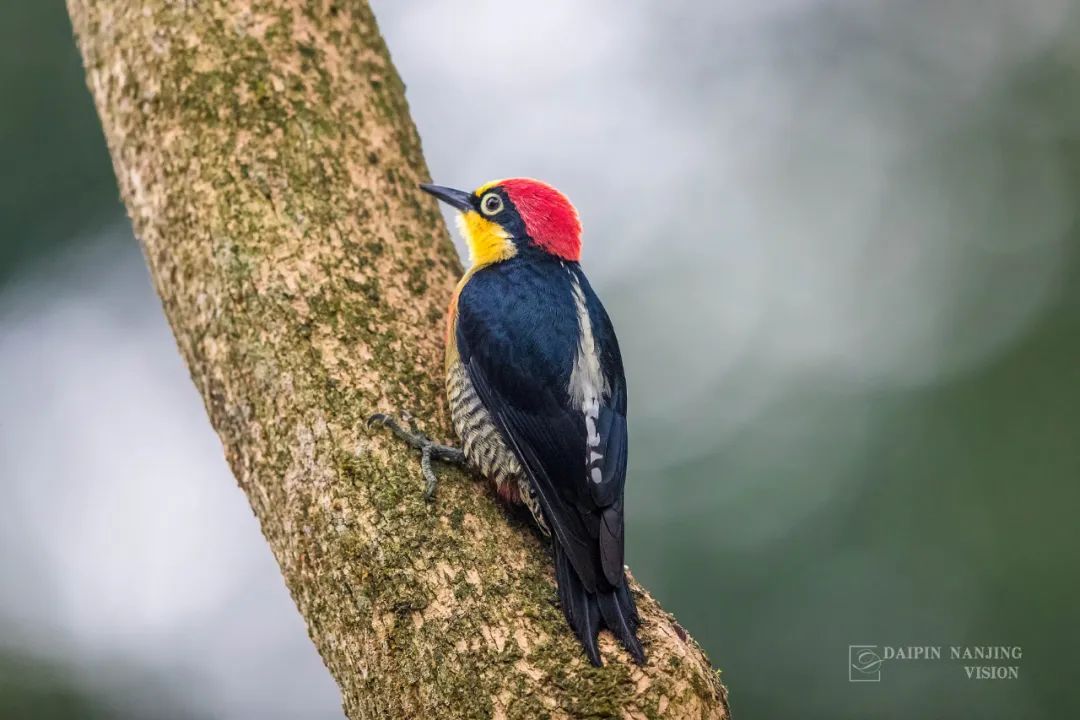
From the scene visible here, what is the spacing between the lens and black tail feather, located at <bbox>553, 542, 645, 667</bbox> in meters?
2.80

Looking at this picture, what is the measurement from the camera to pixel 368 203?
3.89 metres

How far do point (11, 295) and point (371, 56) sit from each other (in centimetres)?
401

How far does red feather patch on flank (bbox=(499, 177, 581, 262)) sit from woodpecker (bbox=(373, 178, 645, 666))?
7 cm

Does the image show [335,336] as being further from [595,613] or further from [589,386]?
[595,613]

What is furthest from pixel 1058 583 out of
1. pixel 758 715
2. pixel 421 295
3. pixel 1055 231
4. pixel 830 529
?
pixel 421 295

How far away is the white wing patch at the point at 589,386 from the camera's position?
3480 mm

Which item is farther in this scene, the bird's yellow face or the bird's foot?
the bird's yellow face

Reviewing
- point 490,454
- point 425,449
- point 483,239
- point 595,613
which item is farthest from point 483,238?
point 595,613

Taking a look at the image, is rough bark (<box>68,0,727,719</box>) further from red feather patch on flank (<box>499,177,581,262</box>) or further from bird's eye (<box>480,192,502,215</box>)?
red feather patch on flank (<box>499,177,581,262</box>)

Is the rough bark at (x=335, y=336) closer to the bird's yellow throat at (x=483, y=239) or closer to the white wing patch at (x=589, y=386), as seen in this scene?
the bird's yellow throat at (x=483, y=239)

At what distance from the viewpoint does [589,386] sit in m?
3.65

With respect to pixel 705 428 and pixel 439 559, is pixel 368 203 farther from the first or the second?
pixel 705 428

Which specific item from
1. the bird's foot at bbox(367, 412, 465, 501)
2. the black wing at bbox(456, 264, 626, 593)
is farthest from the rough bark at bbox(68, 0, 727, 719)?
the black wing at bbox(456, 264, 626, 593)

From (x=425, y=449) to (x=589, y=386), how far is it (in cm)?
72
